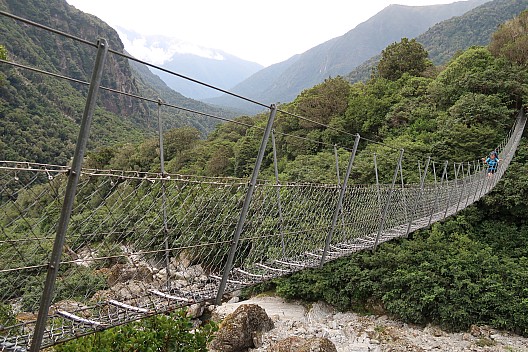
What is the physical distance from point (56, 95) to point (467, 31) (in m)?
34.7

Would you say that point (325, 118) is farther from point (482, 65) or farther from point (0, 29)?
point (0, 29)

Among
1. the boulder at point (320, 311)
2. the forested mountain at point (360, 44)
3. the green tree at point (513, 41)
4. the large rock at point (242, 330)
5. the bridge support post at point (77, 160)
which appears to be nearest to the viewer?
the bridge support post at point (77, 160)

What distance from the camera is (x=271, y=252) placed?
294 centimetres

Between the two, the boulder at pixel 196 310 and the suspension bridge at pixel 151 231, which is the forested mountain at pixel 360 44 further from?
the suspension bridge at pixel 151 231

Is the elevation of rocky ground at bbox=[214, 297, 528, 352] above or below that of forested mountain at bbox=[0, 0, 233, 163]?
below

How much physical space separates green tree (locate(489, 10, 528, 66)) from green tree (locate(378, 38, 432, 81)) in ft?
8.98

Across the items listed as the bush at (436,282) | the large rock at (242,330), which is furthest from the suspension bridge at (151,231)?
the large rock at (242,330)

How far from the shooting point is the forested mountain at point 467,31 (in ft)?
98.6

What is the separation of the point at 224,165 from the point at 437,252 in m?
7.68

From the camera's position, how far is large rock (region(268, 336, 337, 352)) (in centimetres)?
492

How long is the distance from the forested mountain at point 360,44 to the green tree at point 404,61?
88139mm

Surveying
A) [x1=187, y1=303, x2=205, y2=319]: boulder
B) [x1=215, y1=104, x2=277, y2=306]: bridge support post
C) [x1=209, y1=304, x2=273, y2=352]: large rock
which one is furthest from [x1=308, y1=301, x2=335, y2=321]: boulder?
[x1=215, y1=104, x2=277, y2=306]: bridge support post

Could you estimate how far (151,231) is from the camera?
275 centimetres

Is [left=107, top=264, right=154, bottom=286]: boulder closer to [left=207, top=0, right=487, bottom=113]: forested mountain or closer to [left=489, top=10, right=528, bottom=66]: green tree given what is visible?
[left=489, top=10, right=528, bottom=66]: green tree
